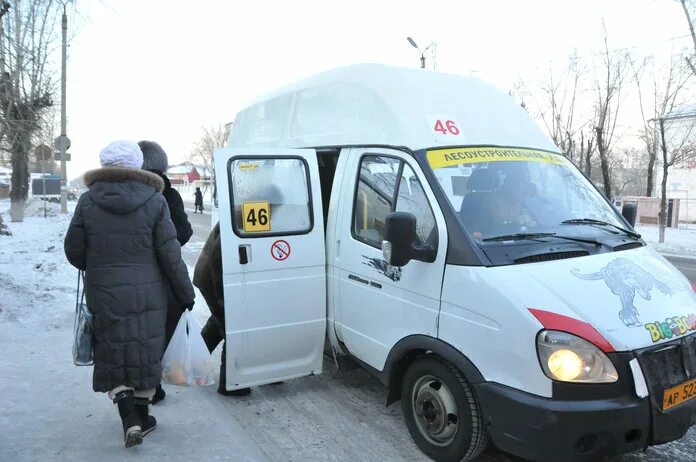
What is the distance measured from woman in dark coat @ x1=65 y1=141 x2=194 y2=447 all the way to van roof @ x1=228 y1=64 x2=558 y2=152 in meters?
1.61

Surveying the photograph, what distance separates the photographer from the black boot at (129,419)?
3.27m

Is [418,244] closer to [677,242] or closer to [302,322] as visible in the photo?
[302,322]

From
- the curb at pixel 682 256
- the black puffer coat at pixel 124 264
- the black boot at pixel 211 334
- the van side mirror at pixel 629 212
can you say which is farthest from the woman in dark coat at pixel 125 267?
the curb at pixel 682 256

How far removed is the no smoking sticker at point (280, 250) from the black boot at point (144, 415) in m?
1.35

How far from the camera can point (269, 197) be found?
4.20 m

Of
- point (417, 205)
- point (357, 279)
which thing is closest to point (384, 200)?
point (417, 205)

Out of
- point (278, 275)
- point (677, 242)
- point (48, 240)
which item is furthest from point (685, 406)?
point (677, 242)

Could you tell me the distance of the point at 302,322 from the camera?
4188 mm

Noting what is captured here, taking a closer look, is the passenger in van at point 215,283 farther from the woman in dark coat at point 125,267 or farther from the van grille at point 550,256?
the van grille at point 550,256

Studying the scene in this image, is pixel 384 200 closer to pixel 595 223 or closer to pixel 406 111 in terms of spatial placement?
pixel 406 111

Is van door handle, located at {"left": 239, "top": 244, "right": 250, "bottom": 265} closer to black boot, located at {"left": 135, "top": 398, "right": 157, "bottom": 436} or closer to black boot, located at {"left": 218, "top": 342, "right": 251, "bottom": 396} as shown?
black boot, located at {"left": 218, "top": 342, "right": 251, "bottom": 396}

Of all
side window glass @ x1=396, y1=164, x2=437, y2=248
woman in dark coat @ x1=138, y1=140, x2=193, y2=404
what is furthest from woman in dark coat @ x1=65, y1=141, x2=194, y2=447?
side window glass @ x1=396, y1=164, x2=437, y2=248

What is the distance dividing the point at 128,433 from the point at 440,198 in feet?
8.06

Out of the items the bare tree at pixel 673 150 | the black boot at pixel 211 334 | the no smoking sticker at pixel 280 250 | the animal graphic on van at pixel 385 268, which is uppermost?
the bare tree at pixel 673 150
